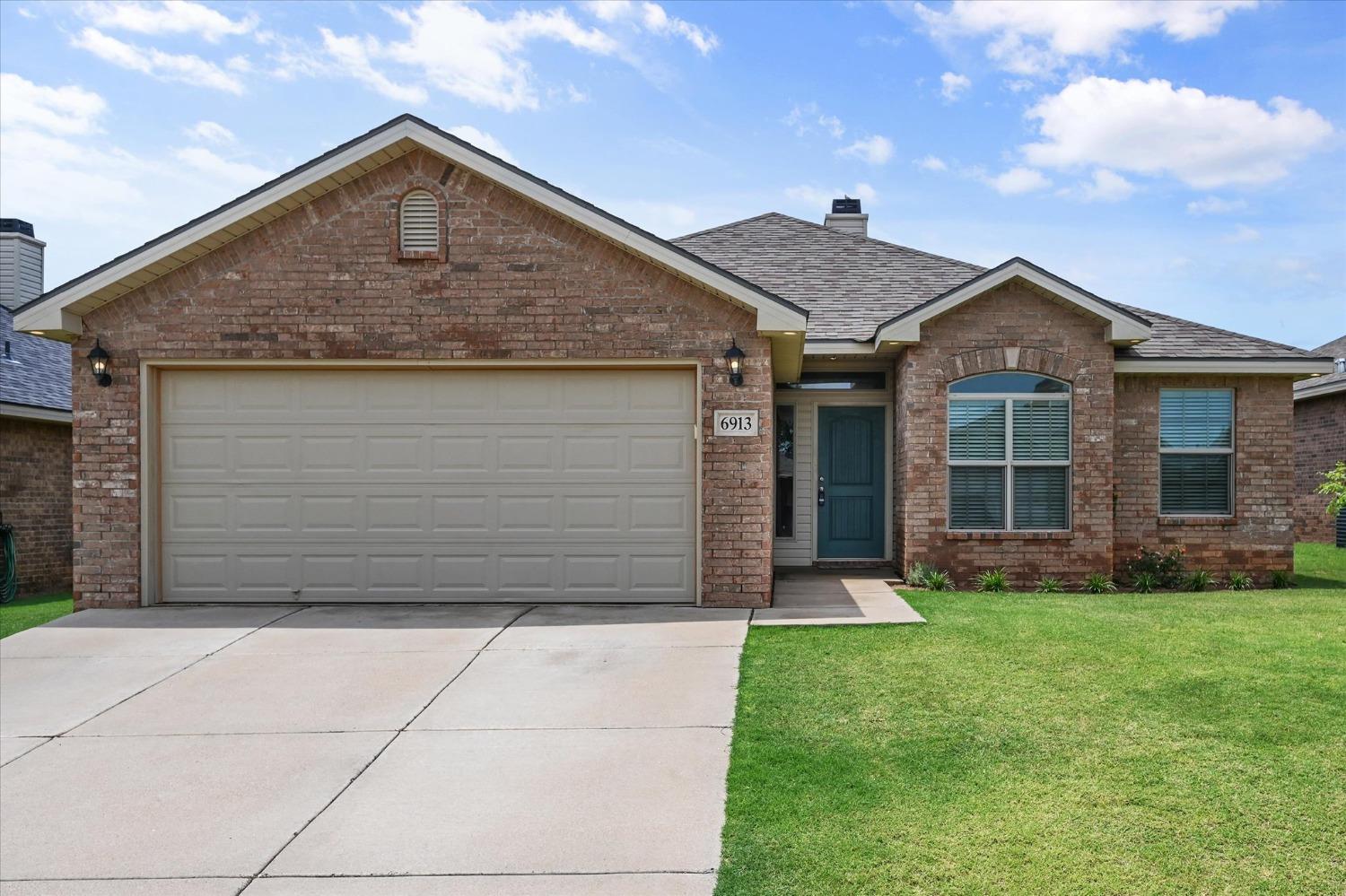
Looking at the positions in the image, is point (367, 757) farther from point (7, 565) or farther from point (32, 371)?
point (32, 371)

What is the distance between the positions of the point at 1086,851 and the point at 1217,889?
1.62 ft

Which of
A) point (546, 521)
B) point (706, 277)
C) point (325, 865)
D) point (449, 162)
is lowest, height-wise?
point (325, 865)

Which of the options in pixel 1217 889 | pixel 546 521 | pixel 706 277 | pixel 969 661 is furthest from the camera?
pixel 546 521

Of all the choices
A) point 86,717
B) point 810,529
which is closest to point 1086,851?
point 86,717

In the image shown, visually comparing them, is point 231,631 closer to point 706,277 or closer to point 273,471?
point 273,471

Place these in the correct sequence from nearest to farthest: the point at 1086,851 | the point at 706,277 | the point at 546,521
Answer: the point at 1086,851 → the point at 706,277 → the point at 546,521

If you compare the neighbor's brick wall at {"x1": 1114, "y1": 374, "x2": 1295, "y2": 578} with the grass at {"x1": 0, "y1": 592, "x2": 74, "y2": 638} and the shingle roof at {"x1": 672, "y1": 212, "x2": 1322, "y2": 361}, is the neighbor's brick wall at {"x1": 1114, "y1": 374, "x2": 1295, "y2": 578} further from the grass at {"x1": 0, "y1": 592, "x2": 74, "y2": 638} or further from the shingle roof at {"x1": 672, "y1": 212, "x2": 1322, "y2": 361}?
the grass at {"x1": 0, "y1": 592, "x2": 74, "y2": 638}

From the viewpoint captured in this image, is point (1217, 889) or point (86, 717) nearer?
point (1217, 889)

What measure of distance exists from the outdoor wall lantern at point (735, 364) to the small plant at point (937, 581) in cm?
373

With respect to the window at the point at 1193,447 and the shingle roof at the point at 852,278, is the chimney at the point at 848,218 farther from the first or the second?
the window at the point at 1193,447

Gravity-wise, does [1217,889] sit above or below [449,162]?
below

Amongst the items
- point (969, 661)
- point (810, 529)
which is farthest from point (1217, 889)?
point (810, 529)

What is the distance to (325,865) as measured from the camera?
14.0ft

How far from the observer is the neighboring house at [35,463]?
46.7 ft
